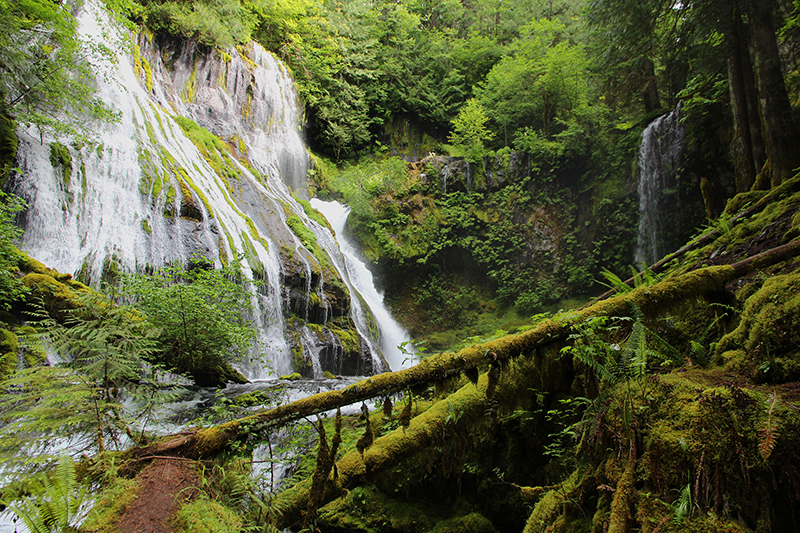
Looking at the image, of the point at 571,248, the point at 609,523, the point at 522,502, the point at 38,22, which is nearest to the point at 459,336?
the point at 571,248

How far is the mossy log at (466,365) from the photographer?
2.06m

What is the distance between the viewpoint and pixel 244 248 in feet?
29.2

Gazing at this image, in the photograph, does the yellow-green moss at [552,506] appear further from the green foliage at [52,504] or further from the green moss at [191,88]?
the green moss at [191,88]

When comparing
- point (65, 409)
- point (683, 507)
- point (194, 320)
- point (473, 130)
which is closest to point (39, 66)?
point (194, 320)

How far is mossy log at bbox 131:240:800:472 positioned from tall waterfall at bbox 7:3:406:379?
218 inches

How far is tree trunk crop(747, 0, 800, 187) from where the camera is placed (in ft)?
20.5

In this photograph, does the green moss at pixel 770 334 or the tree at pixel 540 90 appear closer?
the green moss at pixel 770 334

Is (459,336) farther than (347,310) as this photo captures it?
Yes

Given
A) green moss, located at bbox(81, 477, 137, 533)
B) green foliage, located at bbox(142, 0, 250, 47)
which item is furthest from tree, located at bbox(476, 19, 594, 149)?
green moss, located at bbox(81, 477, 137, 533)

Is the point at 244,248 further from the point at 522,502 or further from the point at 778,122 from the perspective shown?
the point at 778,122

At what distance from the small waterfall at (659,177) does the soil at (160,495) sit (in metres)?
13.4

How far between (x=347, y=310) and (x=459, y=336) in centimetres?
662

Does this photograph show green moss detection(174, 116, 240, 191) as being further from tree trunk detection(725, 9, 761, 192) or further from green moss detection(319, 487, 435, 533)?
tree trunk detection(725, 9, 761, 192)

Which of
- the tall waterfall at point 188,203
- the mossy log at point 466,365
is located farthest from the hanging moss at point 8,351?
the mossy log at point 466,365
